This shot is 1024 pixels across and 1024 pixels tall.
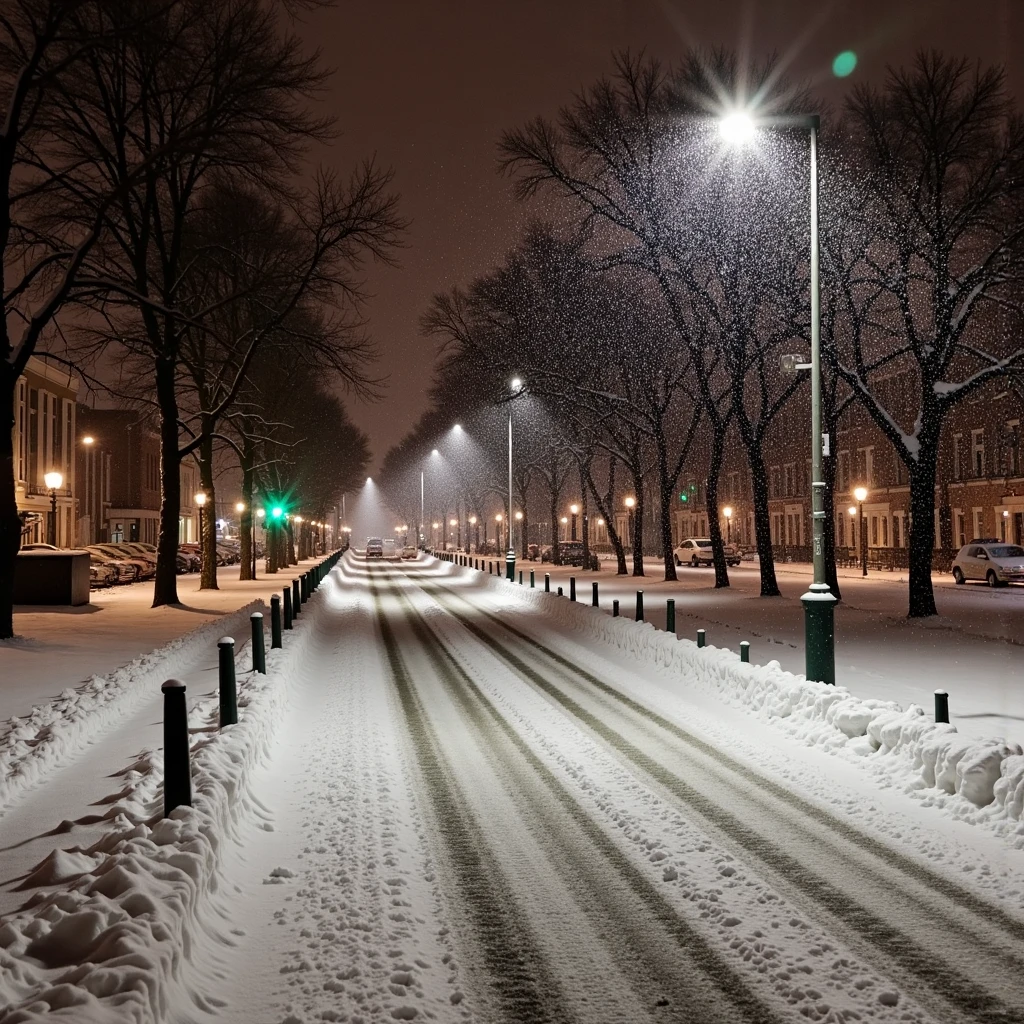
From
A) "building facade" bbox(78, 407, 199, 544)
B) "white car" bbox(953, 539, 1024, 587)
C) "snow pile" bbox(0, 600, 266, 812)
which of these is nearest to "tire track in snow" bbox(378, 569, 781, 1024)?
"snow pile" bbox(0, 600, 266, 812)

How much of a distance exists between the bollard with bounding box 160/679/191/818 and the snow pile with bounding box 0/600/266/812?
169cm

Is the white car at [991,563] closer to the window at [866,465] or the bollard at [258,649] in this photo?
the window at [866,465]

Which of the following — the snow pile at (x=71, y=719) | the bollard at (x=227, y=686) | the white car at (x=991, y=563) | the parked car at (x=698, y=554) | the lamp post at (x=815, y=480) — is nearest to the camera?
the snow pile at (x=71, y=719)

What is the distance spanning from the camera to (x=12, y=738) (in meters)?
9.52

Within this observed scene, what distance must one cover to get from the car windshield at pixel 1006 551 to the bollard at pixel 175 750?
1503 inches

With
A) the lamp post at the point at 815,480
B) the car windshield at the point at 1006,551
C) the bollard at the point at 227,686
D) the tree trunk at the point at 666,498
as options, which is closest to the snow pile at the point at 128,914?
the bollard at the point at 227,686

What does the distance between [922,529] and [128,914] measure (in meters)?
21.0

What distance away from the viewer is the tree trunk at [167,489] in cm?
2700

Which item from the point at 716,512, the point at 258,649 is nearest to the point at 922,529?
the point at 716,512

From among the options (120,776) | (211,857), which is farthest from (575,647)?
(211,857)

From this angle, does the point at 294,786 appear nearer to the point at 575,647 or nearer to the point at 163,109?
the point at 575,647

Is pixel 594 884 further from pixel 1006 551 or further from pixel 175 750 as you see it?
pixel 1006 551

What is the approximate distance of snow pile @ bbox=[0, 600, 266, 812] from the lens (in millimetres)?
8602

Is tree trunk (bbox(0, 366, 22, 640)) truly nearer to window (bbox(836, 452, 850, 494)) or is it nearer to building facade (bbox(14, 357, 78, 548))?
building facade (bbox(14, 357, 78, 548))
